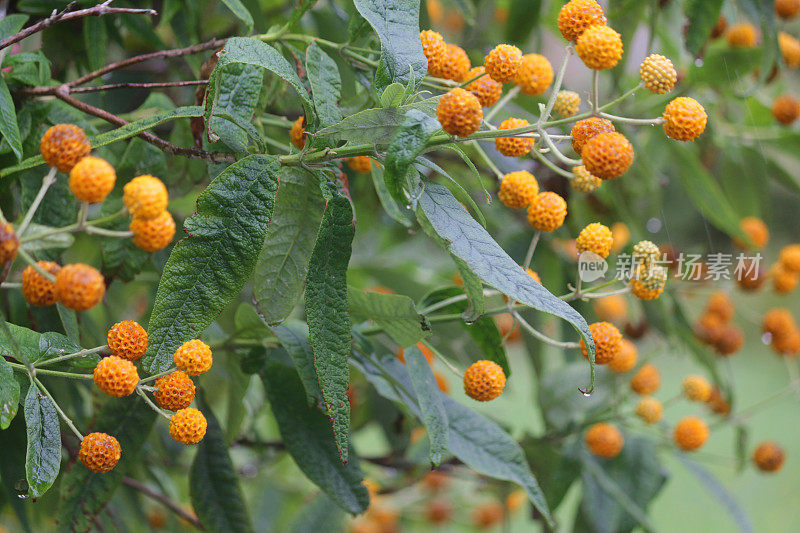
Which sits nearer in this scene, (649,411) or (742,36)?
(649,411)

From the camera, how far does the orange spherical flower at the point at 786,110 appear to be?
1.47 m

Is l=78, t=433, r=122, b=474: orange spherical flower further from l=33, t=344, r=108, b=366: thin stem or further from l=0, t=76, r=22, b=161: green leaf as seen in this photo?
l=0, t=76, r=22, b=161: green leaf

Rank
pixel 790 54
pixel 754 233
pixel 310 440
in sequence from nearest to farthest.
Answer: pixel 310 440 → pixel 790 54 → pixel 754 233

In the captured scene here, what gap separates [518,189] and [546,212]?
4 centimetres

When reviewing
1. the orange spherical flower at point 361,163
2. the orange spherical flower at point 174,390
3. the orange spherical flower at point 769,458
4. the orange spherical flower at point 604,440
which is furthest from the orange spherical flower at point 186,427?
the orange spherical flower at point 769,458

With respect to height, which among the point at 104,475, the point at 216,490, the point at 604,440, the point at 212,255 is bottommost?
the point at 604,440

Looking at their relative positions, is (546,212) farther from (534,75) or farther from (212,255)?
(212,255)

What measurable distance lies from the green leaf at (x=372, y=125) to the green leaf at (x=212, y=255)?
0.08 metres

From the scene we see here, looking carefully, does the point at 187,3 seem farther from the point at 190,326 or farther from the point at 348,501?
the point at 348,501

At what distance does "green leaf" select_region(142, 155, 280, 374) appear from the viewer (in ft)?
2.11

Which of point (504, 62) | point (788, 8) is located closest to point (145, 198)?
point (504, 62)

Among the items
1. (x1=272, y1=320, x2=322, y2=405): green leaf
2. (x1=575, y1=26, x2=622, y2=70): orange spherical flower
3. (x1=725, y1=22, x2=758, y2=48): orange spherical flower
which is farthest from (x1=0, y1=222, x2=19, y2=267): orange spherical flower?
(x1=725, y1=22, x2=758, y2=48): orange spherical flower

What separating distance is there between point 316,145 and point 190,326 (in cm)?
19

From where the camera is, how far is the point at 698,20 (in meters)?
1.17
